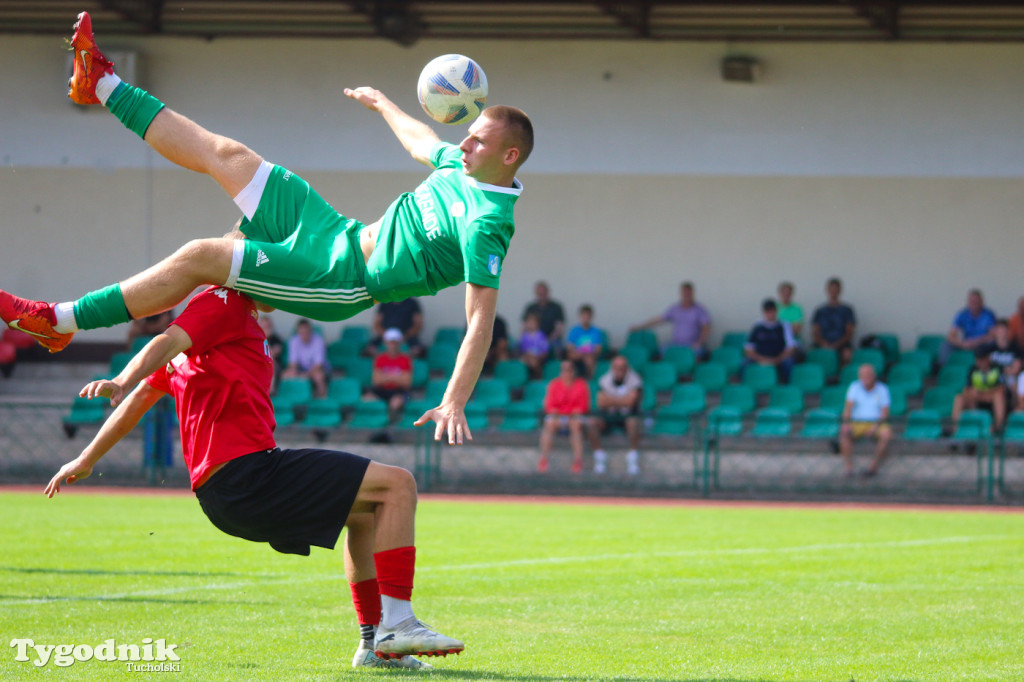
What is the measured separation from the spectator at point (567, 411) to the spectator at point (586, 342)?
1488 mm

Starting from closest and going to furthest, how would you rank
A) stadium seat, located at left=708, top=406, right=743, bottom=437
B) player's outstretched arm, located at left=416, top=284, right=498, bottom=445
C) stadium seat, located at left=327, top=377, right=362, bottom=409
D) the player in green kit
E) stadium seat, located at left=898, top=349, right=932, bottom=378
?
player's outstretched arm, located at left=416, top=284, right=498, bottom=445
the player in green kit
stadium seat, located at left=708, top=406, right=743, bottom=437
stadium seat, located at left=327, top=377, right=362, bottom=409
stadium seat, located at left=898, top=349, right=932, bottom=378

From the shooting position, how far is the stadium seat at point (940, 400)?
1822cm

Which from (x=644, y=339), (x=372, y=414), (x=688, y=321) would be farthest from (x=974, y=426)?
(x=372, y=414)

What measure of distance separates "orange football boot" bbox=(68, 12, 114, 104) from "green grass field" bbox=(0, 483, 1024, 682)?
2604 millimetres

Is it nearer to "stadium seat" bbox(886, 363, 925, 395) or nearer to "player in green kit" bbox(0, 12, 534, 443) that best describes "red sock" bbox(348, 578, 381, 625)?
"player in green kit" bbox(0, 12, 534, 443)

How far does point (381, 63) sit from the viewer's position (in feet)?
72.1

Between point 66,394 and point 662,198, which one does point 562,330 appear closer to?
point 662,198

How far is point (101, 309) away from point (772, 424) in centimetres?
1381

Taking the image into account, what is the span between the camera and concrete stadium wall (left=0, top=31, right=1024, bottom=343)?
2089 cm

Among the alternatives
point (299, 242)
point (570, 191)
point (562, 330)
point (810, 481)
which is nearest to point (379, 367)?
point (562, 330)

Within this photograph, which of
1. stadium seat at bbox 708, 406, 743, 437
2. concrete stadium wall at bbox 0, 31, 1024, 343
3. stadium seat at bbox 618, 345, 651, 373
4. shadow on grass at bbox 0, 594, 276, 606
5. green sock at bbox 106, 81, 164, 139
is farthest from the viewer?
concrete stadium wall at bbox 0, 31, 1024, 343

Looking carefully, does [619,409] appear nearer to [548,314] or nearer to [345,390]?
[548,314]

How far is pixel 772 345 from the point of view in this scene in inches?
776

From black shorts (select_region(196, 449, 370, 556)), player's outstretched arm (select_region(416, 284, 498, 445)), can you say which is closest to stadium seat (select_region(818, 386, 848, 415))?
player's outstretched arm (select_region(416, 284, 498, 445))
